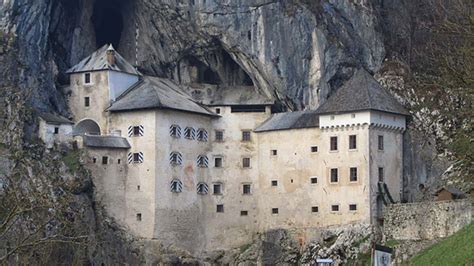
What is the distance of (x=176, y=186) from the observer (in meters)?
83.6

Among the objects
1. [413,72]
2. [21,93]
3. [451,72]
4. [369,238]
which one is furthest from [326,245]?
[451,72]

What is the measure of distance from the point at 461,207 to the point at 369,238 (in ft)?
24.9

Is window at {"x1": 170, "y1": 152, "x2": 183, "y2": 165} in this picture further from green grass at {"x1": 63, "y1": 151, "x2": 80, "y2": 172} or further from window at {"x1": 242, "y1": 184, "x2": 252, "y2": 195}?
green grass at {"x1": 63, "y1": 151, "x2": 80, "y2": 172}

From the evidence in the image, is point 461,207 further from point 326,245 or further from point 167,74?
point 167,74

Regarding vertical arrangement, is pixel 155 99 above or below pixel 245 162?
above

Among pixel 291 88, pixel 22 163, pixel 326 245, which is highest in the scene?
pixel 291 88

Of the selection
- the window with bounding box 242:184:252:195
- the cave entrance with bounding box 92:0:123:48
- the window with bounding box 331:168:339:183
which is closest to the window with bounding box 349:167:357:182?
the window with bounding box 331:168:339:183

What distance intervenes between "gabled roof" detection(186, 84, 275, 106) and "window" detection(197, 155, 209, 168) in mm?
4449

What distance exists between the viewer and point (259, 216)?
85000 mm

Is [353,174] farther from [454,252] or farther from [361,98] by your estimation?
[454,252]

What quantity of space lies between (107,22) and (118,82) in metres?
8.47

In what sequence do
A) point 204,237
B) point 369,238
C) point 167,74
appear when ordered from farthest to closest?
point 167,74, point 204,237, point 369,238

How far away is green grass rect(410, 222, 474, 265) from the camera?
177ft

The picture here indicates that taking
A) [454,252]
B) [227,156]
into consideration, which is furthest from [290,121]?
[454,252]
